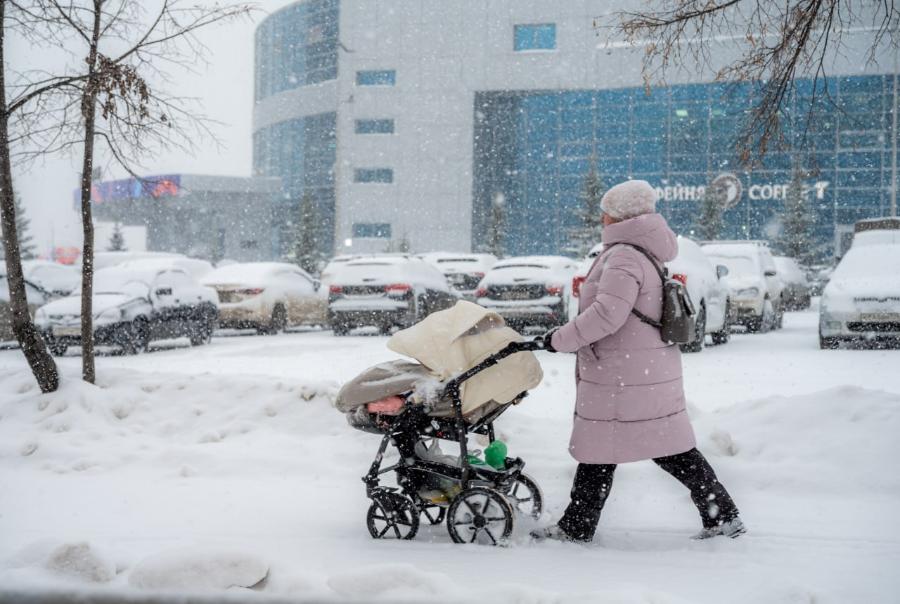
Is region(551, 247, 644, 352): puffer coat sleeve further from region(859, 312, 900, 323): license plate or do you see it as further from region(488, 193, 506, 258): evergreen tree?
region(488, 193, 506, 258): evergreen tree

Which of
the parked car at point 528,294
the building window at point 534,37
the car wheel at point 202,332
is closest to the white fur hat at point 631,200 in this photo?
the parked car at point 528,294

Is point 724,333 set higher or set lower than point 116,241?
lower

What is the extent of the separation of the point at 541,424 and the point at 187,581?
13.0 ft

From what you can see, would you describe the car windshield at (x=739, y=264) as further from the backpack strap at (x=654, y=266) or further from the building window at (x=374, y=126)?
the building window at (x=374, y=126)

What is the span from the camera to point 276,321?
18.4 m

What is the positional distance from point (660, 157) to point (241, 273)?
1481 inches

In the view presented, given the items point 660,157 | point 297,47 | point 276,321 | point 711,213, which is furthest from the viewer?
point 297,47

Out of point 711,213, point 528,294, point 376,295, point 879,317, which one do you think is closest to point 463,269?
point 376,295

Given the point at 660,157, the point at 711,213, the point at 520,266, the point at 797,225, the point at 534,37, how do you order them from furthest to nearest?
the point at 534,37, the point at 660,157, the point at 711,213, the point at 797,225, the point at 520,266

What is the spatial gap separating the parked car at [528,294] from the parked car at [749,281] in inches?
127

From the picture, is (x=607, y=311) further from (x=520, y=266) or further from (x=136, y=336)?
(x=520, y=266)

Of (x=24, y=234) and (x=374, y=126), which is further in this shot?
(x=24, y=234)

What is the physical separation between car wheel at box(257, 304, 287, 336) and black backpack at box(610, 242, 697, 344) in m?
14.6

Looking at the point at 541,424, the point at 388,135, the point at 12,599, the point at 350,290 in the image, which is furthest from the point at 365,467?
the point at 388,135
